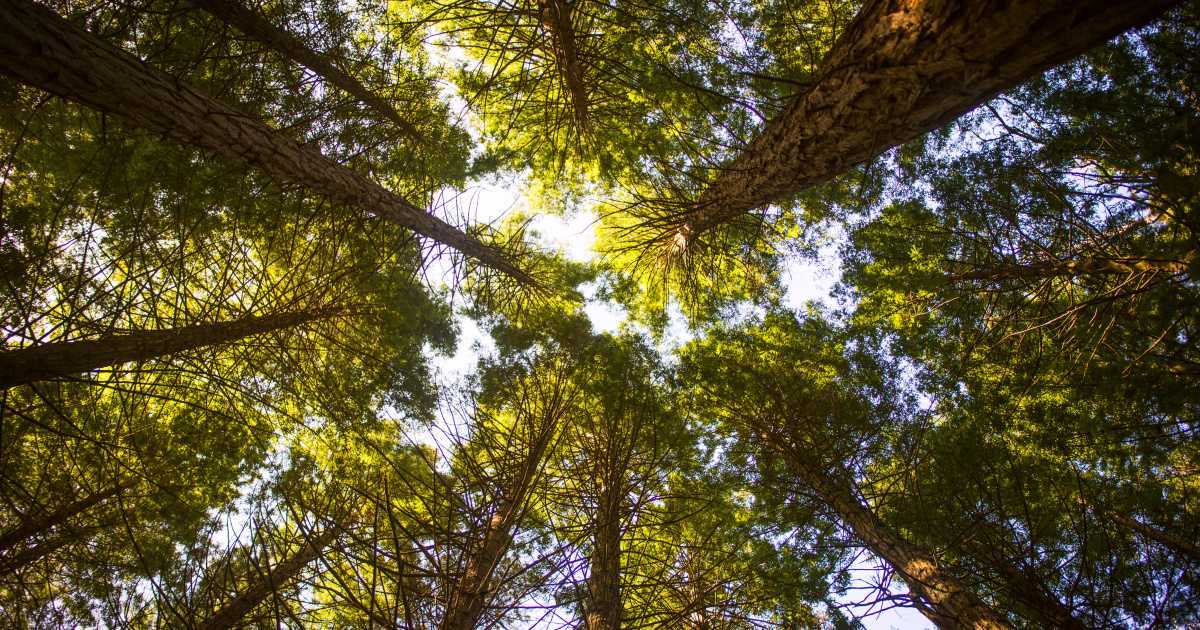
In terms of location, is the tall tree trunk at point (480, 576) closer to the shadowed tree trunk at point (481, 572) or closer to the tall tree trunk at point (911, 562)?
the shadowed tree trunk at point (481, 572)

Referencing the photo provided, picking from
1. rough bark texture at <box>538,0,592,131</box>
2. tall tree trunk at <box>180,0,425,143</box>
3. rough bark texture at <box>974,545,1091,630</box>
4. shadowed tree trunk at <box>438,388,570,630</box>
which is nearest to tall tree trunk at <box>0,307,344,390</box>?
tall tree trunk at <box>180,0,425,143</box>

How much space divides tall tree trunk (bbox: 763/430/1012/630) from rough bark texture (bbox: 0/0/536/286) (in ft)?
14.8

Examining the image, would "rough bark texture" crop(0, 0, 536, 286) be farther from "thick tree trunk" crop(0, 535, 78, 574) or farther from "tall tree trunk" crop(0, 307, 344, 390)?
"thick tree trunk" crop(0, 535, 78, 574)

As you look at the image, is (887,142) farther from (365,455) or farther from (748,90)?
(365,455)

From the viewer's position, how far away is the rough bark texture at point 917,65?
1.39m

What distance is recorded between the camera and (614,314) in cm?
736

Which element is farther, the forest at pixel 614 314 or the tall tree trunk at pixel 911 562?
the tall tree trunk at pixel 911 562

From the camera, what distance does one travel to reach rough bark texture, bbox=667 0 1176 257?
1.39 m

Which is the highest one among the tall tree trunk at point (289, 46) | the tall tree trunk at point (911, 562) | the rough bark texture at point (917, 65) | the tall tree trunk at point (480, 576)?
the tall tree trunk at point (289, 46)

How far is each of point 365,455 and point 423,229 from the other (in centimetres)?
455

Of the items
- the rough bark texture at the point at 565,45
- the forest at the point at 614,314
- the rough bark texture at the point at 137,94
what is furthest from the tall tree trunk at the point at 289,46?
the rough bark texture at the point at 565,45

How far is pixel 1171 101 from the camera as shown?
334 centimetres

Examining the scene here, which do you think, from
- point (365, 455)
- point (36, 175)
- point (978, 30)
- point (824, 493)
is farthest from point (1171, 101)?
point (36, 175)

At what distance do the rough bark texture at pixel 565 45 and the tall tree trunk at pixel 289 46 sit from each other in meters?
1.67
